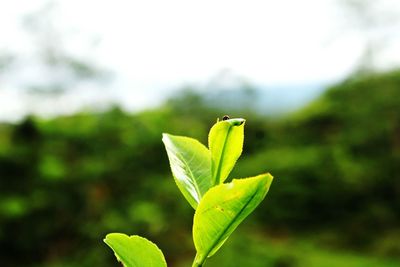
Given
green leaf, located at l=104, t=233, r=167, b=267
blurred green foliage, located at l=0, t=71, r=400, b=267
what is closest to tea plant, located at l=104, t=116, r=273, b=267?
green leaf, located at l=104, t=233, r=167, b=267

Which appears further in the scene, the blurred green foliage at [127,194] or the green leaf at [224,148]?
the blurred green foliage at [127,194]

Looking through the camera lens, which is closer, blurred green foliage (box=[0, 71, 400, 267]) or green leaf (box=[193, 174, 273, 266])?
green leaf (box=[193, 174, 273, 266])

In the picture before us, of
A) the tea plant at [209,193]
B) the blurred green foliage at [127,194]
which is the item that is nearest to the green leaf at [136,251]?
the tea plant at [209,193]

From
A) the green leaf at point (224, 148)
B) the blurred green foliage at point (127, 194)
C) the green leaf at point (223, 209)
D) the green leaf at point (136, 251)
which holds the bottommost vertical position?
the blurred green foliage at point (127, 194)

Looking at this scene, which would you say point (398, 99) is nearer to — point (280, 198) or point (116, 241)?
point (280, 198)

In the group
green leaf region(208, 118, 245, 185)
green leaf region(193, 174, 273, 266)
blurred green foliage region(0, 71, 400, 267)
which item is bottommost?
blurred green foliage region(0, 71, 400, 267)

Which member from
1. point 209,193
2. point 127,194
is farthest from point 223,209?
point 127,194

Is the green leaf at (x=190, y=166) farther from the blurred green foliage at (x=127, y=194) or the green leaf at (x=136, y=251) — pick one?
the blurred green foliage at (x=127, y=194)

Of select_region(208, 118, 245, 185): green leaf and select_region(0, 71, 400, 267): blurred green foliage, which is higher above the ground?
select_region(208, 118, 245, 185): green leaf

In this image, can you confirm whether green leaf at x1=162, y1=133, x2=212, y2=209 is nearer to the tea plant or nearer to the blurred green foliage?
the tea plant
